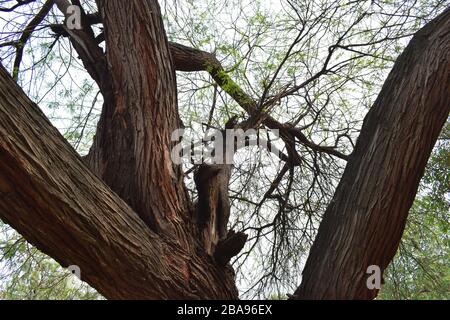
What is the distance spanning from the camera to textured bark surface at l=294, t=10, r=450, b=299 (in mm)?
2340

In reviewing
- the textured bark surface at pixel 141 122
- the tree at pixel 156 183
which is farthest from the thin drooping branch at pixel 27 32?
the textured bark surface at pixel 141 122

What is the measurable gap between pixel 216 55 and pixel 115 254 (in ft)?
6.94

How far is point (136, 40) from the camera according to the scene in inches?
115

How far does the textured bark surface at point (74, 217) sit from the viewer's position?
76.8 inches

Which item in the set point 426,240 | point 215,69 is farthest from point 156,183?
point 426,240

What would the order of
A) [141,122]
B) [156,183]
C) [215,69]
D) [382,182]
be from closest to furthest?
1. [382,182]
2. [156,183]
3. [141,122]
4. [215,69]

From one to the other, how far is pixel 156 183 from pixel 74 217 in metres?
0.60

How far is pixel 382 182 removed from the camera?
7.76 ft

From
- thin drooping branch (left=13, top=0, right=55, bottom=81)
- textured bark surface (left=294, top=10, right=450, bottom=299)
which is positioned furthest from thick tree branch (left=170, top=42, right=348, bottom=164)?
textured bark surface (left=294, top=10, right=450, bottom=299)

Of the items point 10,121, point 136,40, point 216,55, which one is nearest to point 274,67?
point 216,55

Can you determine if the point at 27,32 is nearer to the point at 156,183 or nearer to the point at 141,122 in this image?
the point at 141,122

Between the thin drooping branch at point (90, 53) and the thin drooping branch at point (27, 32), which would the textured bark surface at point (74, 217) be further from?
the thin drooping branch at point (27, 32)

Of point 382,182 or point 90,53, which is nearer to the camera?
point 382,182
